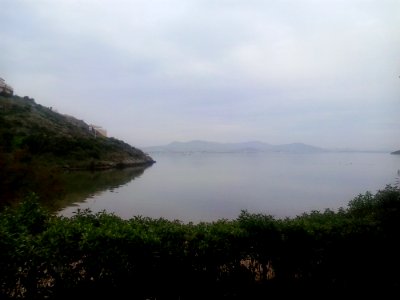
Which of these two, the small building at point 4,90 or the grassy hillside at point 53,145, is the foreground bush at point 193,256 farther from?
the small building at point 4,90

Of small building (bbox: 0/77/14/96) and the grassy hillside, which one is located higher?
small building (bbox: 0/77/14/96)

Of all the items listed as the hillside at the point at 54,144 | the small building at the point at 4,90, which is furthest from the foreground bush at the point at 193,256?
the small building at the point at 4,90

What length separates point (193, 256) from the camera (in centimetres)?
474

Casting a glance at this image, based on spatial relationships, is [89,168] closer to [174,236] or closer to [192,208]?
[192,208]

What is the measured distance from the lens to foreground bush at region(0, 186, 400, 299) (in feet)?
13.7

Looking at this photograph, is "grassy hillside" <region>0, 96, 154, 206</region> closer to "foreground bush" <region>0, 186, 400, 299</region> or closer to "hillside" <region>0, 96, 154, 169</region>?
"hillside" <region>0, 96, 154, 169</region>

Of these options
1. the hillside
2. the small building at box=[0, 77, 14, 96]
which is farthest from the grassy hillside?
the small building at box=[0, 77, 14, 96]

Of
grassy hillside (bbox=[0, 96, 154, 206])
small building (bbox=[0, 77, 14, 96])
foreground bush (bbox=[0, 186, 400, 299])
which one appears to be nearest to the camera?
foreground bush (bbox=[0, 186, 400, 299])

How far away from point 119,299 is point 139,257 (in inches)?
23.8

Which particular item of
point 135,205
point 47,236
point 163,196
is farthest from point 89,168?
point 47,236

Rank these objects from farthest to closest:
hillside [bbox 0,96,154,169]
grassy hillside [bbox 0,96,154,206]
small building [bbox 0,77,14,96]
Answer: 1. small building [bbox 0,77,14,96]
2. hillside [bbox 0,96,154,169]
3. grassy hillside [bbox 0,96,154,206]

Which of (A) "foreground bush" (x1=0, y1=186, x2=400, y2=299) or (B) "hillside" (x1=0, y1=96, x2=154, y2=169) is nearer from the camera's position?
(A) "foreground bush" (x1=0, y1=186, x2=400, y2=299)

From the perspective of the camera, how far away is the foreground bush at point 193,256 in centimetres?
418

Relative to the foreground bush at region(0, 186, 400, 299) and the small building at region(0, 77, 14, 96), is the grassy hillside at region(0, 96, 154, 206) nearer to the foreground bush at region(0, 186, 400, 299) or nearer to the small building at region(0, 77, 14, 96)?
the small building at region(0, 77, 14, 96)
